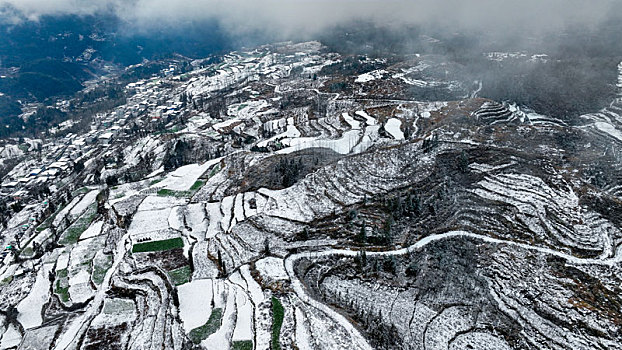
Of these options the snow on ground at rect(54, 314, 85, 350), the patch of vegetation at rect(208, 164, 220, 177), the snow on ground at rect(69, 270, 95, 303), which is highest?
the snow on ground at rect(54, 314, 85, 350)

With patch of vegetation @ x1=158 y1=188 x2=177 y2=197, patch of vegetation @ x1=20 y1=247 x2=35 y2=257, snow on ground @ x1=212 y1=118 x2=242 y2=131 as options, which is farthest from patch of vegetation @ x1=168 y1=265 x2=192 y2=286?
snow on ground @ x1=212 y1=118 x2=242 y2=131

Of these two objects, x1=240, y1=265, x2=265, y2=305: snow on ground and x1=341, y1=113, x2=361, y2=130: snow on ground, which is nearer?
x1=240, y1=265, x2=265, y2=305: snow on ground

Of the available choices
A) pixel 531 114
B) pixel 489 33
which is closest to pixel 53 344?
pixel 531 114

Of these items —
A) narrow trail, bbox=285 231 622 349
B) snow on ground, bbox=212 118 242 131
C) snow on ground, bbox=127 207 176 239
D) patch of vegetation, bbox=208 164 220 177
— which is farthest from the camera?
snow on ground, bbox=212 118 242 131

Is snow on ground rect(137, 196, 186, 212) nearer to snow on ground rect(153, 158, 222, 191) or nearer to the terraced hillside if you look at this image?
the terraced hillside

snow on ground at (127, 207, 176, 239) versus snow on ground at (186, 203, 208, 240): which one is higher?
snow on ground at (127, 207, 176, 239)

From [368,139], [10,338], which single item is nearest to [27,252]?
[10,338]

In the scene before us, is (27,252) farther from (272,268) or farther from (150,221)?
(272,268)
